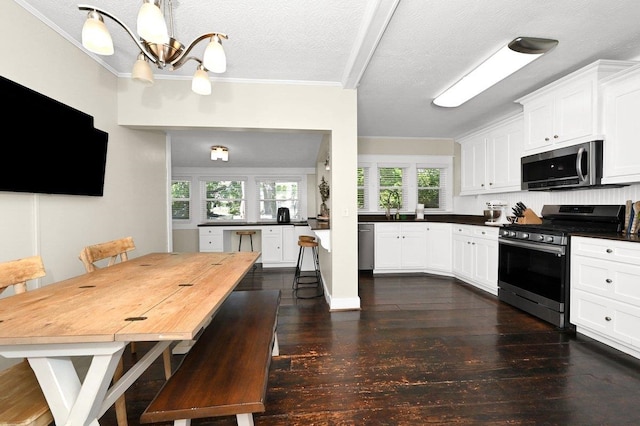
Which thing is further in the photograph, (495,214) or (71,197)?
(495,214)

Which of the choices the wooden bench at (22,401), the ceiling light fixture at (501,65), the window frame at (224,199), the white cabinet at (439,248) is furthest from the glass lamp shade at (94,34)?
the window frame at (224,199)

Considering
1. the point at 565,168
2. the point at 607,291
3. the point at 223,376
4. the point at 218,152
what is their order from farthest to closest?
the point at 218,152 → the point at 565,168 → the point at 607,291 → the point at 223,376

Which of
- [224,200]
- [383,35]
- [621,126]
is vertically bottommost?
[224,200]

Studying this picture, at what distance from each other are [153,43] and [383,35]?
5.44ft

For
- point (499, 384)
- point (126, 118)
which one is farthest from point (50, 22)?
point (499, 384)

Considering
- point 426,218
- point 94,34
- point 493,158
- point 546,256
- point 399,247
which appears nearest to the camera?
point 94,34

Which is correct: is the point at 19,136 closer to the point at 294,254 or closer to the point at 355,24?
the point at 355,24

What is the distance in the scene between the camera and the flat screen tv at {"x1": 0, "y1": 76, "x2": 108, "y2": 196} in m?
1.70

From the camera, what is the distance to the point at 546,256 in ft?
9.06

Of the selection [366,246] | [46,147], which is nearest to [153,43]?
[46,147]

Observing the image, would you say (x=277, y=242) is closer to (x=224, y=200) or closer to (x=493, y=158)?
(x=224, y=200)

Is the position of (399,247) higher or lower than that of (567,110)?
lower

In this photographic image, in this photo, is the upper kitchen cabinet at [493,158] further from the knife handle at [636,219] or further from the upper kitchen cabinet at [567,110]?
the knife handle at [636,219]

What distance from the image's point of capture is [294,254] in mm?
5348
